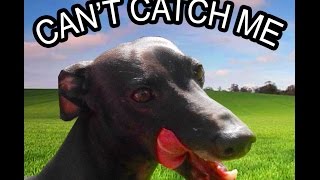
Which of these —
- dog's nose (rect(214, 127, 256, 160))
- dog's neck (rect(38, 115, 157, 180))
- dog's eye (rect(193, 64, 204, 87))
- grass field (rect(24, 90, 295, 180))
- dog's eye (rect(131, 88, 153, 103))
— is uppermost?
dog's eye (rect(193, 64, 204, 87))

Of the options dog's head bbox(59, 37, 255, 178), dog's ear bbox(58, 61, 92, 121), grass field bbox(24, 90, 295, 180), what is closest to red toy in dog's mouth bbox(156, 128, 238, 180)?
dog's head bbox(59, 37, 255, 178)

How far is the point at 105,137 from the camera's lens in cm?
247

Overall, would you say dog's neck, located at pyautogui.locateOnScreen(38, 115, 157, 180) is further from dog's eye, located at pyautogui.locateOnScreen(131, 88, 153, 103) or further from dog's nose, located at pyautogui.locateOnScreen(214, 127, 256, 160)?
dog's nose, located at pyautogui.locateOnScreen(214, 127, 256, 160)

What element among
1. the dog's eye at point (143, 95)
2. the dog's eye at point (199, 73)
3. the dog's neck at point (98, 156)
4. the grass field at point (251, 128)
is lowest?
the grass field at point (251, 128)

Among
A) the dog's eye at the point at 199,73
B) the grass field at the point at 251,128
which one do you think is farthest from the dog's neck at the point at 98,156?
the grass field at the point at 251,128

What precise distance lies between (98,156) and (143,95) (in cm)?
37

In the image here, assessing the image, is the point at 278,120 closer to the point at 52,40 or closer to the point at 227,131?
the point at 52,40

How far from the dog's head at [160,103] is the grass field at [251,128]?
27.4 inches

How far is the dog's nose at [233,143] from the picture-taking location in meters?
2.09

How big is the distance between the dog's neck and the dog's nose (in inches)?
15.4

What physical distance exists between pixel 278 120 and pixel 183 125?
220cm

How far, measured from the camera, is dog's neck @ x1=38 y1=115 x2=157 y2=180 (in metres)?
2.44

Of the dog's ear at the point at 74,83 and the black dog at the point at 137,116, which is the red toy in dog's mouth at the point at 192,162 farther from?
the dog's ear at the point at 74,83

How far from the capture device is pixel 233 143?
82.3 inches
